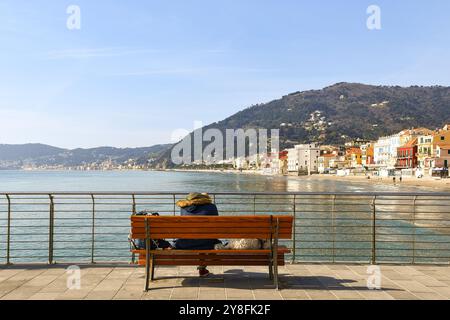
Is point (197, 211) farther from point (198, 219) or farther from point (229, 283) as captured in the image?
point (229, 283)

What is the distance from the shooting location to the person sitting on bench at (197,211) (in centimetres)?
619

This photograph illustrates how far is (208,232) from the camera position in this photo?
5.75 m

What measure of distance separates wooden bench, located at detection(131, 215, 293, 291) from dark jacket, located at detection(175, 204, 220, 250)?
0.22 m

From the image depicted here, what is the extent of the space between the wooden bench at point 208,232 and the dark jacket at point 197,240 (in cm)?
22

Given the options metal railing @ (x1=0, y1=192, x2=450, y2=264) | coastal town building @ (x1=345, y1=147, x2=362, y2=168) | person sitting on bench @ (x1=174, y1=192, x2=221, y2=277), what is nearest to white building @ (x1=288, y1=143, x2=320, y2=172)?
coastal town building @ (x1=345, y1=147, x2=362, y2=168)

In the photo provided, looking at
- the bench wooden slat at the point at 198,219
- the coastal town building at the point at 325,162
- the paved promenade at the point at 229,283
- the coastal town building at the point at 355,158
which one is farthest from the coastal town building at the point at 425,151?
the bench wooden slat at the point at 198,219

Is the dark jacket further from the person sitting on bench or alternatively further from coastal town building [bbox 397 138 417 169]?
coastal town building [bbox 397 138 417 169]

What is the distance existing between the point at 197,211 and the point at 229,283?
1.09 metres

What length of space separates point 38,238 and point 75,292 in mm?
19951

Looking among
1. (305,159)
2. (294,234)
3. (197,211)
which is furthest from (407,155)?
(197,211)

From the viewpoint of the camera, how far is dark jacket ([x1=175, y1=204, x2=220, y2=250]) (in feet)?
20.3

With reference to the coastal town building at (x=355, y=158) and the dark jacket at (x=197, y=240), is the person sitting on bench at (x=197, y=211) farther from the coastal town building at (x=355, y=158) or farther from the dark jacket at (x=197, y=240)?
the coastal town building at (x=355, y=158)
